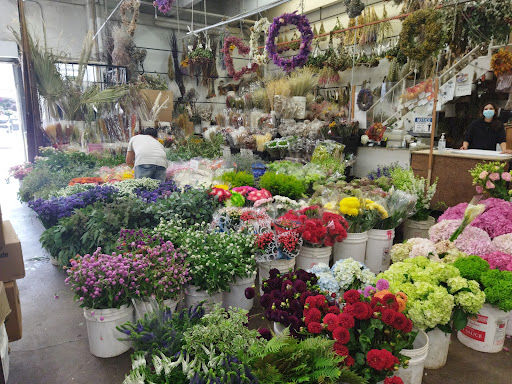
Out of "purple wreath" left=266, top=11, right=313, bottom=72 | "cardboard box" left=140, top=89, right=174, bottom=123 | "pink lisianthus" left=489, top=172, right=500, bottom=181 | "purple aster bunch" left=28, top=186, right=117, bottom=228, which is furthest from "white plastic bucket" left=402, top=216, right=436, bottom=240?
"cardboard box" left=140, top=89, right=174, bottom=123

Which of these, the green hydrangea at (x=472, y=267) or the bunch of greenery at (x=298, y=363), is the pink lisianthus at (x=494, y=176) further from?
the bunch of greenery at (x=298, y=363)

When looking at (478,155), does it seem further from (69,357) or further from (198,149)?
(69,357)

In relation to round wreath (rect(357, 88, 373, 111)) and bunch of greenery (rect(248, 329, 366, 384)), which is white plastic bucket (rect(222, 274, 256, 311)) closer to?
bunch of greenery (rect(248, 329, 366, 384))

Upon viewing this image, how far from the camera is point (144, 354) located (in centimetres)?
164

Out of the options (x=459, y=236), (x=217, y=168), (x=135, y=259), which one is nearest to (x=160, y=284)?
(x=135, y=259)

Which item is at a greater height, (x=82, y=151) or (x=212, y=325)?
(x=82, y=151)

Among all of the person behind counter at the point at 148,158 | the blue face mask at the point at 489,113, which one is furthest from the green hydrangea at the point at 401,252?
the blue face mask at the point at 489,113

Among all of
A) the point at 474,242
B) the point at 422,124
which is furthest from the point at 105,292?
the point at 422,124

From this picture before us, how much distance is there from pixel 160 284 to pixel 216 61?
35.2 ft

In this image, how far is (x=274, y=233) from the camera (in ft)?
9.52

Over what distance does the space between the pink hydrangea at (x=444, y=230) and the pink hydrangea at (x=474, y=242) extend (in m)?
0.18

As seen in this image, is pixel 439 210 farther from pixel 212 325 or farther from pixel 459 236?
pixel 212 325

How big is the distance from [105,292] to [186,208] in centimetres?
116

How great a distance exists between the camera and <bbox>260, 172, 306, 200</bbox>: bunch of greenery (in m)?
4.05
